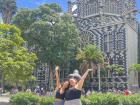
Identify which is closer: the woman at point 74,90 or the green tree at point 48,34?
the woman at point 74,90

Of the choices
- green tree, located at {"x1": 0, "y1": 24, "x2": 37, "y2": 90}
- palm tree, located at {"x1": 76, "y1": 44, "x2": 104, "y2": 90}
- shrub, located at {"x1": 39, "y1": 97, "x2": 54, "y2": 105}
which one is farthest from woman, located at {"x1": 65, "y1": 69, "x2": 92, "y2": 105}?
palm tree, located at {"x1": 76, "y1": 44, "x2": 104, "y2": 90}

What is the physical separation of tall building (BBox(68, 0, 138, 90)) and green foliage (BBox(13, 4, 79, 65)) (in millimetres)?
11841

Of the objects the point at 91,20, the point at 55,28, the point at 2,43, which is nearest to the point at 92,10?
the point at 91,20

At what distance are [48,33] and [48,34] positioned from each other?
0.53ft

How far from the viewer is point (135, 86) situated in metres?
71.2

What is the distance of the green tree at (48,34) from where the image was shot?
5975 cm

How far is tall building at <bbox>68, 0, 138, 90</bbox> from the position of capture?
72.1 m

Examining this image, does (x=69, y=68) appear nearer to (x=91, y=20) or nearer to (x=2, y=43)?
(x=91, y=20)

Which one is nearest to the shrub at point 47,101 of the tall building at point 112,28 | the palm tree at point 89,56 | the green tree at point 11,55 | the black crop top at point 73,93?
the black crop top at point 73,93

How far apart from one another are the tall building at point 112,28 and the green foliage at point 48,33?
11841 mm

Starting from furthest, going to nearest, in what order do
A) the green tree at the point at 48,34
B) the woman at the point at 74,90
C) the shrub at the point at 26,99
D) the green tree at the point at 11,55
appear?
the green tree at the point at 48,34, the green tree at the point at 11,55, the shrub at the point at 26,99, the woman at the point at 74,90

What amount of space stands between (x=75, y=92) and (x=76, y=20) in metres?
72.7

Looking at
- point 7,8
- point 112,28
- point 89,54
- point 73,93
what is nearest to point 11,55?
point 73,93

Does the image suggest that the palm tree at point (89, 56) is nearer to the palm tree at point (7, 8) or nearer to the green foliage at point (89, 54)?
the green foliage at point (89, 54)
